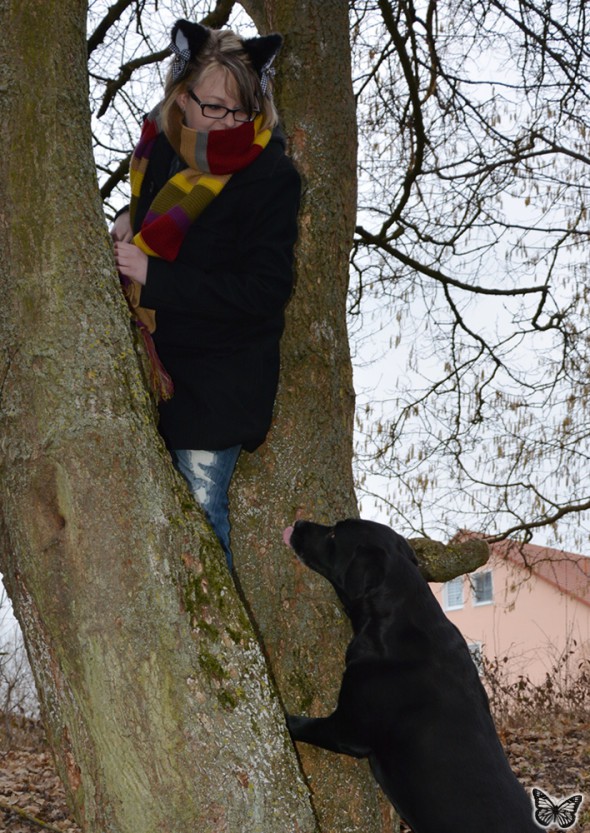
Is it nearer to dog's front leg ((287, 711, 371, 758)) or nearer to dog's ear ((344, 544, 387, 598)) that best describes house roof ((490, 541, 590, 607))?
dog's ear ((344, 544, 387, 598))

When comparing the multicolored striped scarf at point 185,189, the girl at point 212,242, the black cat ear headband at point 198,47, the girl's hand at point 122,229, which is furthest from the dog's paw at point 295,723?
the black cat ear headband at point 198,47

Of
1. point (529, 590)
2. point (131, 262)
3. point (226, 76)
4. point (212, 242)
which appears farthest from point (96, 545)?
point (529, 590)

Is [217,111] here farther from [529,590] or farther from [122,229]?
[529,590]

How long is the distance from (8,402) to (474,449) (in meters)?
5.70

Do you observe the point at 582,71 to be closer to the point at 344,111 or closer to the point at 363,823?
the point at 344,111

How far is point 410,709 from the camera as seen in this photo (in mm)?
2689

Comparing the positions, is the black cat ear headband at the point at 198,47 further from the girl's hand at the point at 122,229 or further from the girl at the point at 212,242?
the girl's hand at the point at 122,229

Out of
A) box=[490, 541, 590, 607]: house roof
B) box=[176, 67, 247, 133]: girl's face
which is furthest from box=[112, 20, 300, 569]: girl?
box=[490, 541, 590, 607]: house roof

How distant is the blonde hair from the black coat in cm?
13

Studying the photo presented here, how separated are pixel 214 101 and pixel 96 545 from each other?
1.48 meters

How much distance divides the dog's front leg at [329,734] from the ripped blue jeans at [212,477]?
534 mm

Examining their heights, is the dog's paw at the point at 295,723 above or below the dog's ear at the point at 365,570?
below

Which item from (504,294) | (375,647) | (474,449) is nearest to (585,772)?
(474,449)

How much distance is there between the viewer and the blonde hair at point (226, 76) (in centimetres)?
257
